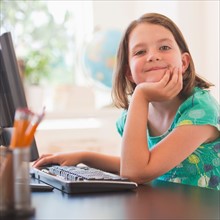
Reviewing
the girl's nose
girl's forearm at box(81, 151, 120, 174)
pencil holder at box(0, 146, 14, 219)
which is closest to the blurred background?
girl's forearm at box(81, 151, 120, 174)

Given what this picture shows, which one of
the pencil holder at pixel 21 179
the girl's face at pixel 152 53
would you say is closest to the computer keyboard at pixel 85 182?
the pencil holder at pixel 21 179

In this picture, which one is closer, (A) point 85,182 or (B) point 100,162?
(A) point 85,182

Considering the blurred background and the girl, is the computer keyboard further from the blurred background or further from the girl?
the blurred background

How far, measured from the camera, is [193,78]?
1.46 m

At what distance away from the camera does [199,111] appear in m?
1.30

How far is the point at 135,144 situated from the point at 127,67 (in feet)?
1.47

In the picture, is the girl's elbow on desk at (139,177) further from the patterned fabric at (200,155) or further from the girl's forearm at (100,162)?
the girl's forearm at (100,162)

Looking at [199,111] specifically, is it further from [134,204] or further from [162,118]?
[134,204]

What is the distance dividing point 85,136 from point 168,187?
7.14ft

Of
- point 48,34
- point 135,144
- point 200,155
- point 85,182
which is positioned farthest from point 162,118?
point 48,34

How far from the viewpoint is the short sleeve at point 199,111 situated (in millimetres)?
1272

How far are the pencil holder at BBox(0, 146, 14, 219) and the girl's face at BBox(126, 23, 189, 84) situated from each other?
0.67 m

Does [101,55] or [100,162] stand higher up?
[101,55]

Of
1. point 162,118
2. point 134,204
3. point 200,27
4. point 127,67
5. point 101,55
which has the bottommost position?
point 134,204
